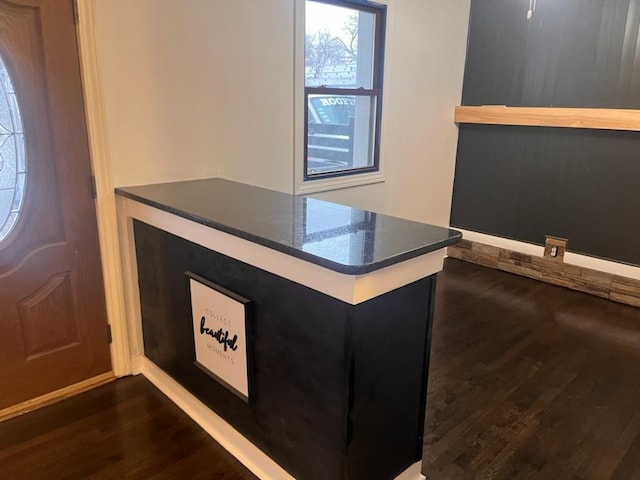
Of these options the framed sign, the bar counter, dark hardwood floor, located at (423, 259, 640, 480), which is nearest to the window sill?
dark hardwood floor, located at (423, 259, 640, 480)

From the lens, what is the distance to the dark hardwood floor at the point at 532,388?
2.11 m

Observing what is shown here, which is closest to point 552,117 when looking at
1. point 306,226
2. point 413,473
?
point 306,226

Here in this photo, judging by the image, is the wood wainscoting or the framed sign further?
the wood wainscoting

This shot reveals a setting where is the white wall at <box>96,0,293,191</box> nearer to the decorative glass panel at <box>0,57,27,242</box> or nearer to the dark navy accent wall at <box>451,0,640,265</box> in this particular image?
the decorative glass panel at <box>0,57,27,242</box>

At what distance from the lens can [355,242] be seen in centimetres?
164

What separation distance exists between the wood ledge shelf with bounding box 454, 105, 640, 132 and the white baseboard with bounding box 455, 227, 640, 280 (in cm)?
99

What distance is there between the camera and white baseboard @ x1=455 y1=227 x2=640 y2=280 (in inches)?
147

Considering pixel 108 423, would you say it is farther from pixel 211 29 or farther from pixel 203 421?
pixel 211 29

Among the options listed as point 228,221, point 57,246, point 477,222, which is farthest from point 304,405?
point 477,222

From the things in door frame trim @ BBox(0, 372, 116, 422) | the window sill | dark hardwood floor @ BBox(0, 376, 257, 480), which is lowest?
dark hardwood floor @ BBox(0, 376, 257, 480)

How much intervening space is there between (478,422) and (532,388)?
1.54 ft

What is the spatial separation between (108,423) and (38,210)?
1009 mm

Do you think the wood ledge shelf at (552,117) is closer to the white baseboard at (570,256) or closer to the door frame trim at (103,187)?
the white baseboard at (570,256)

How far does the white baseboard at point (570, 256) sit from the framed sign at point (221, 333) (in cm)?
307
